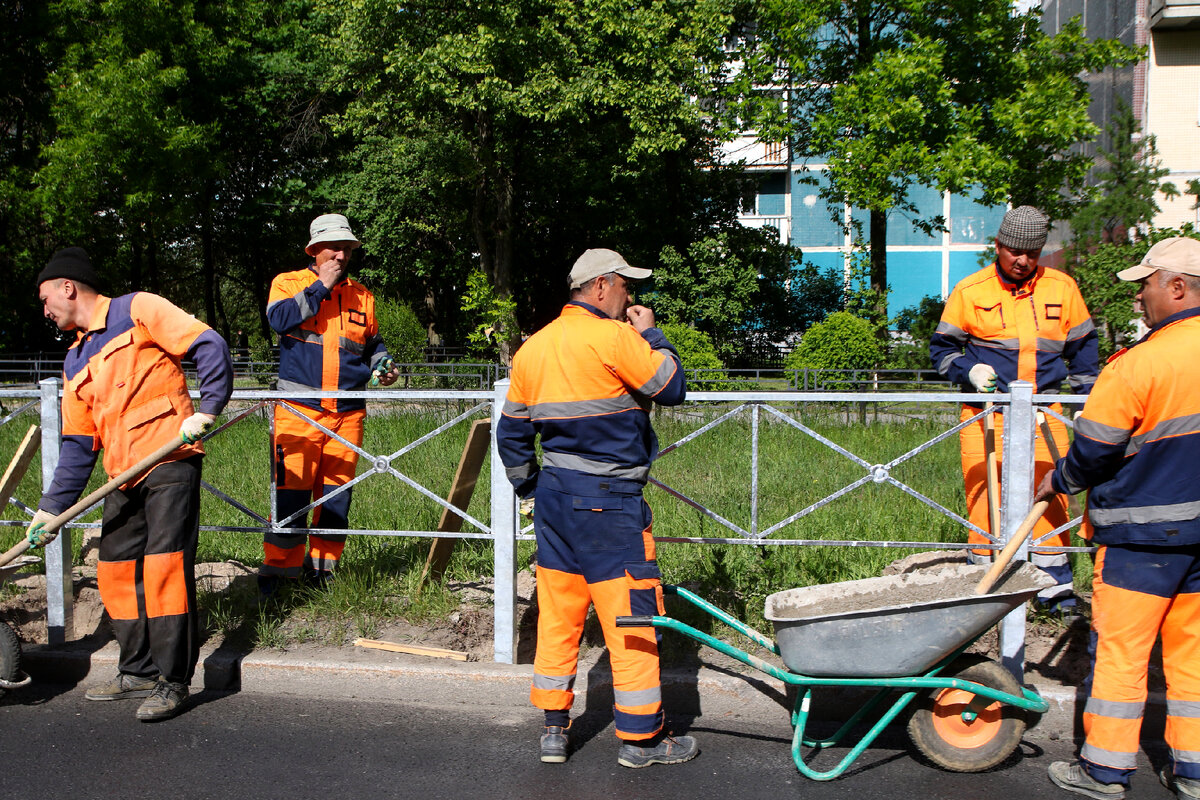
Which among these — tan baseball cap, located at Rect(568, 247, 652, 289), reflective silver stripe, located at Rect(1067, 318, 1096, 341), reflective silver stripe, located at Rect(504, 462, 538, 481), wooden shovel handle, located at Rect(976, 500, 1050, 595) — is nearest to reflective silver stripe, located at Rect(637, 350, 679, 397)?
tan baseball cap, located at Rect(568, 247, 652, 289)

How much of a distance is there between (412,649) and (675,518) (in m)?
2.46

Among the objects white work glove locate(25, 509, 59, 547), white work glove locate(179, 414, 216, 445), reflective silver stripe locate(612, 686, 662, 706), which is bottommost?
reflective silver stripe locate(612, 686, 662, 706)

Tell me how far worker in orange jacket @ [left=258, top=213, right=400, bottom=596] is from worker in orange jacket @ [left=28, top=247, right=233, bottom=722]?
2.69 ft

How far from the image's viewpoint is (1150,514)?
3.16 meters

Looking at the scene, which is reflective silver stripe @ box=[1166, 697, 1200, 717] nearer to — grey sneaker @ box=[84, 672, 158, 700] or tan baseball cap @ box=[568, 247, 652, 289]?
tan baseball cap @ box=[568, 247, 652, 289]

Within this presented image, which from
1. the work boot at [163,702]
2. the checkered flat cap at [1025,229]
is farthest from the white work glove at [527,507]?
the checkered flat cap at [1025,229]

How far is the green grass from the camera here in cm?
496

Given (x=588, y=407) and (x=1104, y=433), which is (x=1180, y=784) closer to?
(x=1104, y=433)

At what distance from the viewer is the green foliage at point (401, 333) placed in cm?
2220

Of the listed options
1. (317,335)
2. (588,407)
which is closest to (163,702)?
(317,335)

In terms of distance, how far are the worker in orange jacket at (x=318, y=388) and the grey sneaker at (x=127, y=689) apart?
98cm

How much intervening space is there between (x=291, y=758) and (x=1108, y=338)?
1522 cm

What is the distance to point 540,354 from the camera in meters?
3.49

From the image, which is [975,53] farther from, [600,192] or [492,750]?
[492,750]
